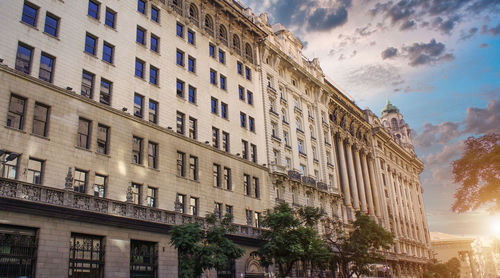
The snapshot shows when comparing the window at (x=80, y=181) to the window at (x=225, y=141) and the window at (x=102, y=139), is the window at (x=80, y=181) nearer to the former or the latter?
the window at (x=102, y=139)

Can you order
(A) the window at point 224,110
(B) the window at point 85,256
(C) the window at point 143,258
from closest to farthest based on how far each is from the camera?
(B) the window at point 85,256 → (C) the window at point 143,258 → (A) the window at point 224,110

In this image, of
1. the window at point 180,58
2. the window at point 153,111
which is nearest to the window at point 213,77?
the window at point 180,58

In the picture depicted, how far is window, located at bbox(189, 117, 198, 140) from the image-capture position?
1849 inches

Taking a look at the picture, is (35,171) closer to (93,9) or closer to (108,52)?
(108,52)

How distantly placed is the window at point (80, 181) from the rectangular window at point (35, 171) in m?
2.57

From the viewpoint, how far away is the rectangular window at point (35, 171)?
3139 centimetres

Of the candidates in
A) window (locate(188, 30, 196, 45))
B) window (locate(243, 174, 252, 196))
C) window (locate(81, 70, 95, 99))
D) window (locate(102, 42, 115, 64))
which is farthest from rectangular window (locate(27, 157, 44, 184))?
window (locate(243, 174, 252, 196))

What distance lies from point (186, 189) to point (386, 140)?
7268cm

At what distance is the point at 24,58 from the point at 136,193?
1297cm

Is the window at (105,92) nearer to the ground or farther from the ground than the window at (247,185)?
farther from the ground

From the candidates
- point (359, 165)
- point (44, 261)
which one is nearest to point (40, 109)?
point (44, 261)

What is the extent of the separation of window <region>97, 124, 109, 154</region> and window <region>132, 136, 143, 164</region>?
2695mm

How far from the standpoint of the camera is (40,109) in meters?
33.2

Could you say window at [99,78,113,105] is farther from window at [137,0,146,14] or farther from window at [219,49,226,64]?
window at [219,49,226,64]
